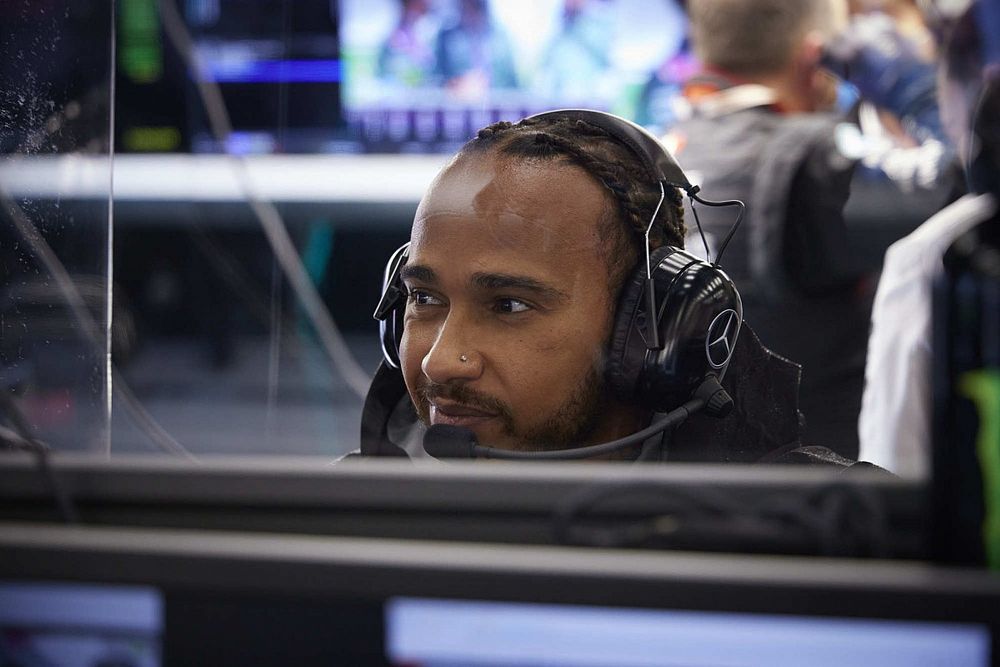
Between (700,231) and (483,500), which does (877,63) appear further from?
(483,500)

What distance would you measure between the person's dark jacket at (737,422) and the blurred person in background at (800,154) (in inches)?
2.9

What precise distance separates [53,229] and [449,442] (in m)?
0.36

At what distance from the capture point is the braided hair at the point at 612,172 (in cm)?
100

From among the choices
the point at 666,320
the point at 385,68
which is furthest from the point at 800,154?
the point at 385,68

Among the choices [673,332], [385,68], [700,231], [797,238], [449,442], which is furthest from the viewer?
[385,68]

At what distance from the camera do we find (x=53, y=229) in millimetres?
841

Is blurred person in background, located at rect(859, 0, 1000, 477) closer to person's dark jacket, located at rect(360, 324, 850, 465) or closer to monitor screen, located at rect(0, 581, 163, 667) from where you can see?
person's dark jacket, located at rect(360, 324, 850, 465)

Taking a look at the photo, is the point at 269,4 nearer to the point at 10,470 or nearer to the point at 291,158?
the point at 291,158

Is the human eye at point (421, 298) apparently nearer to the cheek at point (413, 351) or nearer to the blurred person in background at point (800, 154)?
the cheek at point (413, 351)

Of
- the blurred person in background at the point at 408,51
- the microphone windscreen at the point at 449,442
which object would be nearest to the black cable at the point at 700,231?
the microphone windscreen at the point at 449,442

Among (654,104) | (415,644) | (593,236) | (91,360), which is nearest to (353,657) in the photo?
(415,644)

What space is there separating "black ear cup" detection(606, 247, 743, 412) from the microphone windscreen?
209 millimetres

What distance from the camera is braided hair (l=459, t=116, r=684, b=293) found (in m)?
1.00

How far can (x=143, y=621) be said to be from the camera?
445 millimetres
